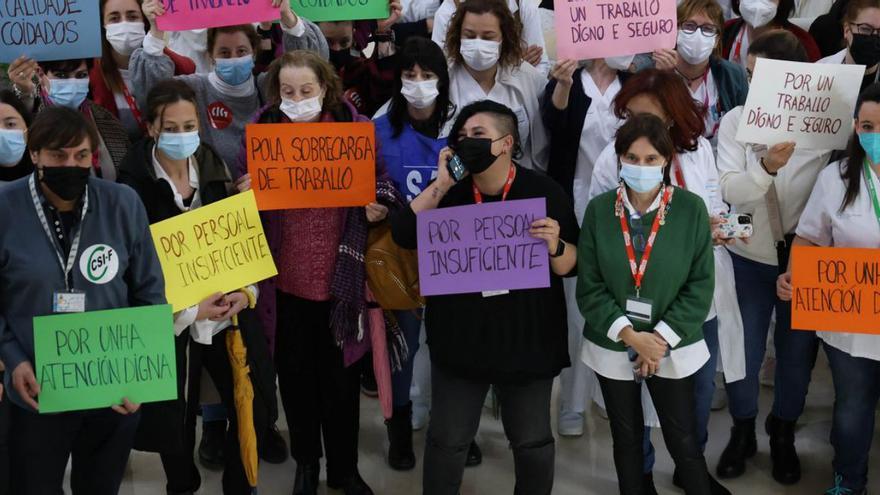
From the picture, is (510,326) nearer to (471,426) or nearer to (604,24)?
(471,426)

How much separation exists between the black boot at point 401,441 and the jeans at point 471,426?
32.1 inches

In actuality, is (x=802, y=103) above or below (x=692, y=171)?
above

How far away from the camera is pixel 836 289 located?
3684 millimetres

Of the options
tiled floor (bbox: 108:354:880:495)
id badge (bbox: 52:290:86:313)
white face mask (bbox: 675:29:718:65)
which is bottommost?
tiled floor (bbox: 108:354:880:495)

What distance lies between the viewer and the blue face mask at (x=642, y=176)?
349 cm

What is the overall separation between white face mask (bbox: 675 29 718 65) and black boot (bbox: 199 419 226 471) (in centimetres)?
266

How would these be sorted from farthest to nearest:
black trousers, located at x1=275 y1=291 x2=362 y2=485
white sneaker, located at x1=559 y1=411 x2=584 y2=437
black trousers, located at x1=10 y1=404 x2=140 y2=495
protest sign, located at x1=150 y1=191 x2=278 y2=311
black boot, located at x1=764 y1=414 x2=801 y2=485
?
→ white sneaker, located at x1=559 y1=411 x2=584 y2=437 → black boot, located at x1=764 y1=414 x2=801 y2=485 → black trousers, located at x1=275 y1=291 x2=362 y2=485 → protest sign, located at x1=150 y1=191 x2=278 y2=311 → black trousers, located at x1=10 y1=404 x2=140 y2=495

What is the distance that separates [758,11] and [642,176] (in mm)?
1853

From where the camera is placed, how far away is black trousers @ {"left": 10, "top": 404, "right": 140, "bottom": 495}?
3123 millimetres

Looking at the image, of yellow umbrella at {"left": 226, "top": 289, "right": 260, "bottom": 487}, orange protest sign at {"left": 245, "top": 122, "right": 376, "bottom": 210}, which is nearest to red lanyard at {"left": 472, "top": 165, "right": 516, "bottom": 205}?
orange protest sign at {"left": 245, "top": 122, "right": 376, "bottom": 210}

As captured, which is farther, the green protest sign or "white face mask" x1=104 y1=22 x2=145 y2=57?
"white face mask" x1=104 y1=22 x2=145 y2=57

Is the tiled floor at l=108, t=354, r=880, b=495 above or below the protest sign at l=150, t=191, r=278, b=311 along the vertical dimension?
below

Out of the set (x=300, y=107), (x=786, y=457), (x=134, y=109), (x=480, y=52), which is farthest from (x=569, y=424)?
(x=134, y=109)

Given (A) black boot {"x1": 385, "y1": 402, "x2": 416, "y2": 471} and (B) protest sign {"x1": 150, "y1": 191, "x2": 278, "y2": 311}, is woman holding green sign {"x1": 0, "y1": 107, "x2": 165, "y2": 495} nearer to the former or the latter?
(B) protest sign {"x1": 150, "y1": 191, "x2": 278, "y2": 311}
